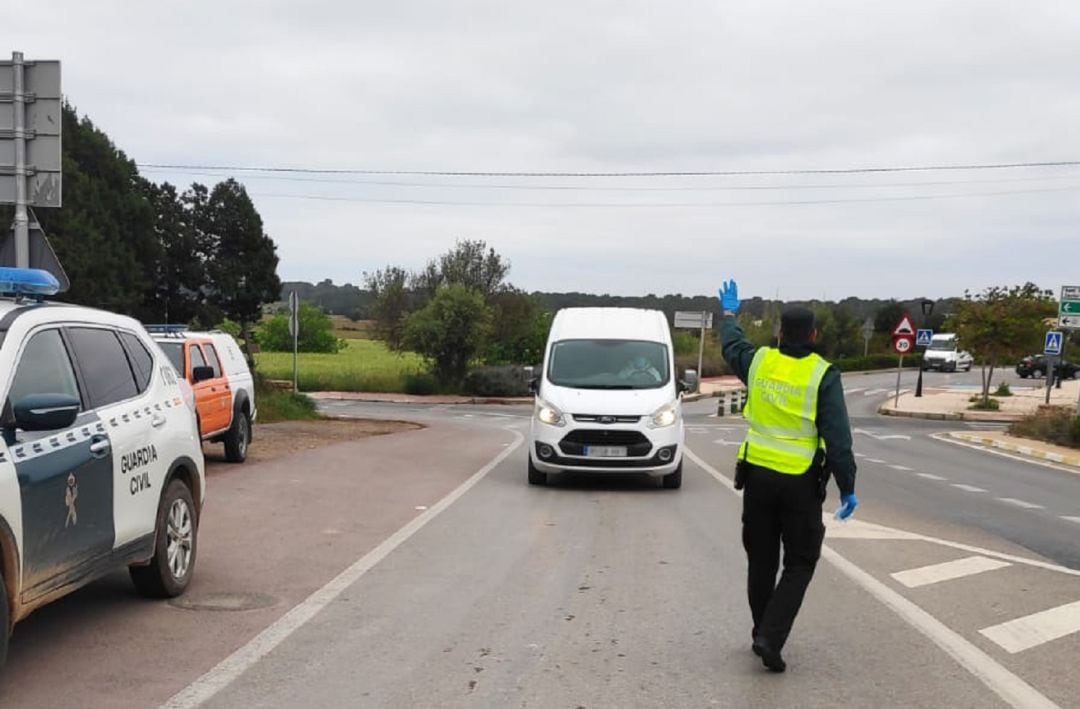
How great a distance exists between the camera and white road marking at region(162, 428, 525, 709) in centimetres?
496

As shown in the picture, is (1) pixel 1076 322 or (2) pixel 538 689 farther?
(1) pixel 1076 322

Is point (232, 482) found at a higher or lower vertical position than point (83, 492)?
lower


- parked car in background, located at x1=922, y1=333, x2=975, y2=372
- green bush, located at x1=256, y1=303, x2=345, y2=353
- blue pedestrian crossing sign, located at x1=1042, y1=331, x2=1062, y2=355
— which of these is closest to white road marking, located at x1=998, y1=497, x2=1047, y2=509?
blue pedestrian crossing sign, located at x1=1042, y1=331, x2=1062, y2=355

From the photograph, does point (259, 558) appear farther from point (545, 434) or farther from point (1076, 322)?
point (1076, 322)

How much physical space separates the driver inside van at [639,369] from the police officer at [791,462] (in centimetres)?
827

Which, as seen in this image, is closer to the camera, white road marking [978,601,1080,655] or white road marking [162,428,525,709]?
white road marking [162,428,525,709]

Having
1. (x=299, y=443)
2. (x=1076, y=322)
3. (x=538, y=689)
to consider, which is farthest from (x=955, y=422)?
(x=538, y=689)

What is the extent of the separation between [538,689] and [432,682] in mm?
528

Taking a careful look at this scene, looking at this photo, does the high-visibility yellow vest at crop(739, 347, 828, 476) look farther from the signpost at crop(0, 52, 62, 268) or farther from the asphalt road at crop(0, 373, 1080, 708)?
the signpost at crop(0, 52, 62, 268)

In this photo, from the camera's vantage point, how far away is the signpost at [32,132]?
12.7 metres

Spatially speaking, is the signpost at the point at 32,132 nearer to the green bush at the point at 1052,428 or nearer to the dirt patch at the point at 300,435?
the dirt patch at the point at 300,435

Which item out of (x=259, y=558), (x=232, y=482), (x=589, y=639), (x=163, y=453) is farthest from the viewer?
(x=232, y=482)

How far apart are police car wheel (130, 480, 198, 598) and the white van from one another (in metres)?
6.42

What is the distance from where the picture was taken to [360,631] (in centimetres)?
610
